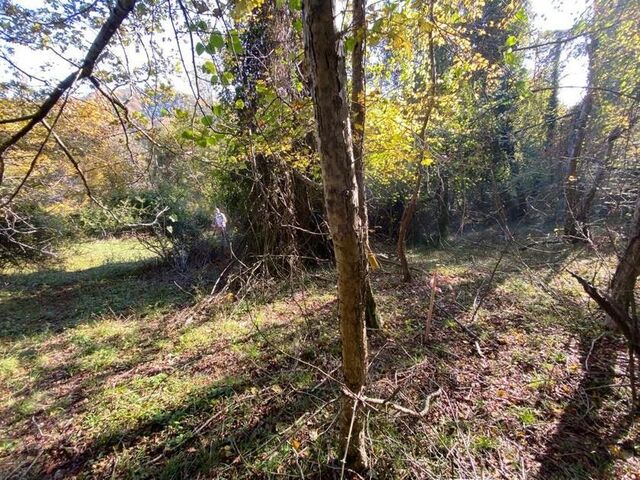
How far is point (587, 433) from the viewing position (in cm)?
224

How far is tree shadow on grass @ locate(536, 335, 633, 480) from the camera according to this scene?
1997mm

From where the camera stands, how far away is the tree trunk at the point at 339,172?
0.98 metres

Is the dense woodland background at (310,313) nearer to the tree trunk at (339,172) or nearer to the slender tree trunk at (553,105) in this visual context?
the tree trunk at (339,172)

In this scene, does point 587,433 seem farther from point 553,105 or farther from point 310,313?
point 553,105

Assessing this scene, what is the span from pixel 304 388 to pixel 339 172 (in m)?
2.35

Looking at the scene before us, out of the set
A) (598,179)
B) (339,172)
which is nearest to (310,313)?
(339,172)

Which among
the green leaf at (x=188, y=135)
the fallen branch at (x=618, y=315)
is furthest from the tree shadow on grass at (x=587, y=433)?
the green leaf at (x=188, y=135)

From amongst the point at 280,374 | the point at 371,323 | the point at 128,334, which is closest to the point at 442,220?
the point at 371,323

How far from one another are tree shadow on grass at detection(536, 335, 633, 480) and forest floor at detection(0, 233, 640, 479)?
1 centimetres

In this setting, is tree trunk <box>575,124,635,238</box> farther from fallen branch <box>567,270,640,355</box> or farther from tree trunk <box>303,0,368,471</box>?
tree trunk <box>303,0,368,471</box>

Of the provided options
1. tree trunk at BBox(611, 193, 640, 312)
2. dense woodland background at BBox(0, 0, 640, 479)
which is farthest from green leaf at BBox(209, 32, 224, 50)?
tree trunk at BBox(611, 193, 640, 312)

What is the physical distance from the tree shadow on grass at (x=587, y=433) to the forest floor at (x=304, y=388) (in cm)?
1

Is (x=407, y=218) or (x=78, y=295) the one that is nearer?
(x=407, y=218)

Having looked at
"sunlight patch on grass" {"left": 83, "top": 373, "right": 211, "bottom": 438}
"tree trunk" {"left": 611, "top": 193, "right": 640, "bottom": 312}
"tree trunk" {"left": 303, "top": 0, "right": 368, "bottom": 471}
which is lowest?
"sunlight patch on grass" {"left": 83, "top": 373, "right": 211, "bottom": 438}
